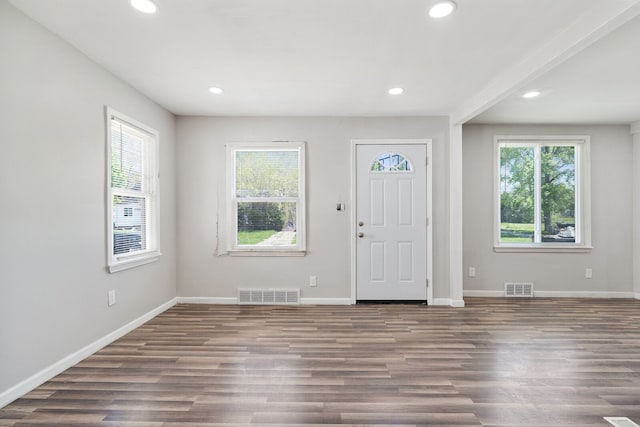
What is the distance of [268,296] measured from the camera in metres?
4.26

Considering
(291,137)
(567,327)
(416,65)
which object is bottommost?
(567,327)

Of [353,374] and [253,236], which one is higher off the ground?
[253,236]

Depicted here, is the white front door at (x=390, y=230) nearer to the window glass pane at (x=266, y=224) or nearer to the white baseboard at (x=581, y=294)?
the window glass pane at (x=266, y=224)

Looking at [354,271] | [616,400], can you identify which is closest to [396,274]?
[354,271]

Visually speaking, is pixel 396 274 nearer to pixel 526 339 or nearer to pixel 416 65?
pixel 526 339

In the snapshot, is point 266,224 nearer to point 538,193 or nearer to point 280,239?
point 280,239

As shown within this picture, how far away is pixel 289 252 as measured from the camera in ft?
13.9

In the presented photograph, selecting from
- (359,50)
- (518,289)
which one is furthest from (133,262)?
(518,289)

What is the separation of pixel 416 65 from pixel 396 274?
2545mm

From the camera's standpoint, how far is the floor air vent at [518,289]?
4637 mm

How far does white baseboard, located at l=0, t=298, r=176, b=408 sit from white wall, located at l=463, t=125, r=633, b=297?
423cm

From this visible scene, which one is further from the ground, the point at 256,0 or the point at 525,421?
the point at 256,0

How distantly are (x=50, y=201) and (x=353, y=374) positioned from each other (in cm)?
247

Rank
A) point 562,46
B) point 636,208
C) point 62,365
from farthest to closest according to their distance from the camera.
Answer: point 636,208 → point 62,365 → point 562,46
